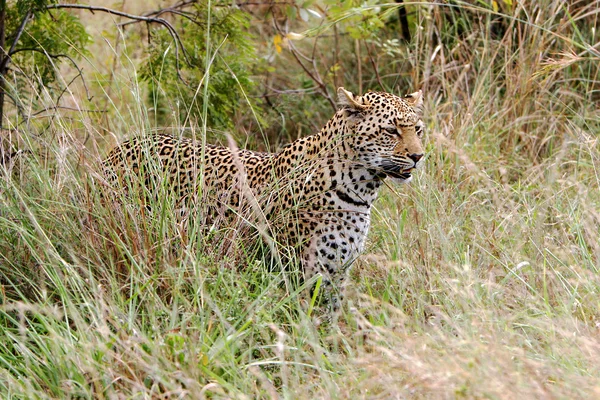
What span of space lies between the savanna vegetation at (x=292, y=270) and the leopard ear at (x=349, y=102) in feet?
1.20

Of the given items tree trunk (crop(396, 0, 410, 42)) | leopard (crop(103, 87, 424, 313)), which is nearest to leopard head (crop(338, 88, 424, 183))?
leopard (crop(103, 87, 424, 313))

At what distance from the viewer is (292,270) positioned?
4664mm

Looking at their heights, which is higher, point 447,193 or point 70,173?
point 70,173

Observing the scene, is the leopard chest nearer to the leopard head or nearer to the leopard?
the leopard

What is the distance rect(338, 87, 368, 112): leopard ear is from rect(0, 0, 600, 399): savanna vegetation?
0.36 m

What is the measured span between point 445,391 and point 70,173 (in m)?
2.20

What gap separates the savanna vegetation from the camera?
133 inches

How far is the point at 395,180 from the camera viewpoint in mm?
4719

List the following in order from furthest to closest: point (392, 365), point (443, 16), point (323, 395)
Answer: point (443, 16)
point (323, 395)
point (392, 365)

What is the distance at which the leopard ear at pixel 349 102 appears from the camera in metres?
4.72

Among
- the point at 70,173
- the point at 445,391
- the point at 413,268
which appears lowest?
the point at 413,268

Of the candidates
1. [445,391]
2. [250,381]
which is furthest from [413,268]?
[445,391]

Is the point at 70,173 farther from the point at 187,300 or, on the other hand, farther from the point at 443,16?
the point at 443,16

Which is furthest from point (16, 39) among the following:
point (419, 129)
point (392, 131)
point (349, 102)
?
point (419, 129)
